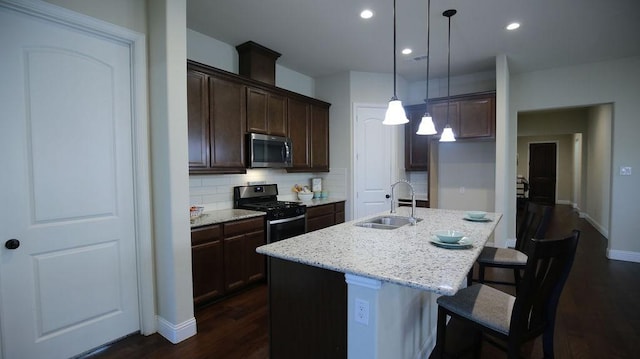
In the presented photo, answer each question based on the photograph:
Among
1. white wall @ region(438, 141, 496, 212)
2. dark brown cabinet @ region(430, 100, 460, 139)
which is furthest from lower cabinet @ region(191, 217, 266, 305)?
white wall @ region(438, 141, 496, 212)

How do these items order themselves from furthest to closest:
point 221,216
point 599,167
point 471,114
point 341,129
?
point 599,167 → point 341,129 → point 471,114 → point 221,216

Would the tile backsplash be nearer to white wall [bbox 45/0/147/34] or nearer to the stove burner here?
the stove burner

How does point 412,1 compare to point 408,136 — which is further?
point 408,136

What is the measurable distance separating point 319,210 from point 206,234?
1.75 meters

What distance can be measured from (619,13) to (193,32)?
4.31m

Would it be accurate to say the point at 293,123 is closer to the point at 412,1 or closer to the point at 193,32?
the point at 193,32

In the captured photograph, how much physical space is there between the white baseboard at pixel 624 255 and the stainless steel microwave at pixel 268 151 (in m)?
4.66

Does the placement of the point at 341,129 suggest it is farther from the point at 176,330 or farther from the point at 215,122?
the point at 176,330

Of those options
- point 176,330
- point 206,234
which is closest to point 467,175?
point 206,234

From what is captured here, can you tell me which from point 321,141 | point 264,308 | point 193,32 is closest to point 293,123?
point 321,141

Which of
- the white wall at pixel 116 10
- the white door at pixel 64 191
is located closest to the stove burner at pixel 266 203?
the white door at pixel 64 191

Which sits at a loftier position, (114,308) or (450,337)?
(114,308)

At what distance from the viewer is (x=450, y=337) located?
2.38 meters

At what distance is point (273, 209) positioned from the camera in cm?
334
